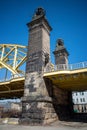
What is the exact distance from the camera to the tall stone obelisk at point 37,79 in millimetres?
11496

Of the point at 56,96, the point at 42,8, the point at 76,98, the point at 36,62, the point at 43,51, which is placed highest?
the point at 42,8

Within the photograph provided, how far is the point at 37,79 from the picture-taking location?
12883 mm

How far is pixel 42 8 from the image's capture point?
55.4ft

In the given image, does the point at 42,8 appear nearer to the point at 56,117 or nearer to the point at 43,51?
the point at 43,51

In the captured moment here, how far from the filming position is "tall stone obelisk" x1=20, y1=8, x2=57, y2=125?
453 inches

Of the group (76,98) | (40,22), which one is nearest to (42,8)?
(40,22)

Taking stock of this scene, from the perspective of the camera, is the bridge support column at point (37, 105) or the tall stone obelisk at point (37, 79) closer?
the bridge support column at point (37, 105)

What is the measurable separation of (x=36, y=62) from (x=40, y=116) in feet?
17.6

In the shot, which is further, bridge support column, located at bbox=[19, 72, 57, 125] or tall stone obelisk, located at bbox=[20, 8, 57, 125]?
tall stone obelisk, located at bbox=[20, 8, 57, 125]

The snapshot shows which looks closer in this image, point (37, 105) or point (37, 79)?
point (37, 105)

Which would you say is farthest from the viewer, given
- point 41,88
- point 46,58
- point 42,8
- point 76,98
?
point 76,98

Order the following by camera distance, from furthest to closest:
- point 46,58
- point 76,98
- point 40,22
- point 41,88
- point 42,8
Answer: point 76,98 < point 42,8 < point 40,22 < point 46,58 < point 41,88

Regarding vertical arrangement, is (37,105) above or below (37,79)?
below

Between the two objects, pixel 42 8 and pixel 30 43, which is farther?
pixel 42 8
